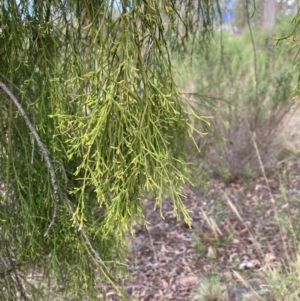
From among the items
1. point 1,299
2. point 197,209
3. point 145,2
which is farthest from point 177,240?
point 145,2

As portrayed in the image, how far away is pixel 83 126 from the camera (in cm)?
139

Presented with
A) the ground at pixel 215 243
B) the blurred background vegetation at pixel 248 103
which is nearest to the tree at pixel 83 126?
the ground at pixel 215 243

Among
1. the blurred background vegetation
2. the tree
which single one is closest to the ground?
the blurred background vegetation

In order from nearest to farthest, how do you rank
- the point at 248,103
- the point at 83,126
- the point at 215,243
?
1. the point at 83,126
2. the point at 215,243
3. the point at 248,103

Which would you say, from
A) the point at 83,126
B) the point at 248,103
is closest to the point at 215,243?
the point at 248,103

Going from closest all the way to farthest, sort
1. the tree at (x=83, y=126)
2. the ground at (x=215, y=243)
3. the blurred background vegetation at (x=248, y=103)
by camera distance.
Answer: the tree at (x=83, y=126), the ground at (x=215, y=243), the blurred background vegetation at (x=248, y=103)

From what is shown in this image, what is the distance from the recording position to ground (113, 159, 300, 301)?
3.80m

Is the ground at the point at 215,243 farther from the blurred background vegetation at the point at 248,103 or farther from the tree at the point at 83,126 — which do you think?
the tree at the point at 83,126

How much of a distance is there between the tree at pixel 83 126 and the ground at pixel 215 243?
1680 millimetres

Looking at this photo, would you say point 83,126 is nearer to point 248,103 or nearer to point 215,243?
point 215,243

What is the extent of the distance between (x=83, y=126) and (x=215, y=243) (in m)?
3.22

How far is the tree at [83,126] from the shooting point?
54.9 inches

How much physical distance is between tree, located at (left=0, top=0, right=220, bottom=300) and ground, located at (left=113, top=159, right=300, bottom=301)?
5.51ft

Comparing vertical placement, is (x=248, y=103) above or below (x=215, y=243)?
above
